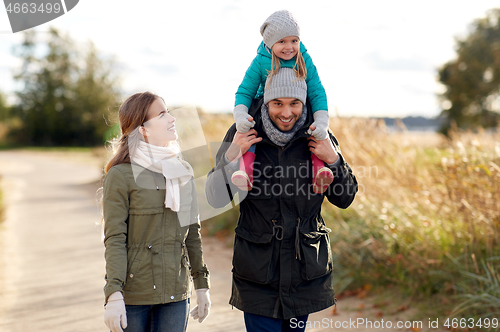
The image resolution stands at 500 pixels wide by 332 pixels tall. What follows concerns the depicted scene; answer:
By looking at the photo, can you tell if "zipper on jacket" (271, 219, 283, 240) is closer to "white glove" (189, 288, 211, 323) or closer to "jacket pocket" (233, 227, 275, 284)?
"jacket pocket" (233, 227, 275, 284)

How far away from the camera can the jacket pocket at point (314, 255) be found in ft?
7.71

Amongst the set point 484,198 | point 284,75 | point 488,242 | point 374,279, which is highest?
point 284,75

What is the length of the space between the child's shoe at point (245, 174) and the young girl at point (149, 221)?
1.17 feet

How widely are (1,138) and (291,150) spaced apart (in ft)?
183

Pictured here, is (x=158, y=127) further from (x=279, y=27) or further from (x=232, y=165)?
(x=279, y=27)

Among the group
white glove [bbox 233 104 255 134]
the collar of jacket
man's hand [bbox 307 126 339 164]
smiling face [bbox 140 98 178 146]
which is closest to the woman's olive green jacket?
smiling face [bbox 140 98 178 146]

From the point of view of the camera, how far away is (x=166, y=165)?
2.44 m

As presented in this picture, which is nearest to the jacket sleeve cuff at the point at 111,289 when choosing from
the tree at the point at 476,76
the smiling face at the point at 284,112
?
the smiling face at the point at 284,112

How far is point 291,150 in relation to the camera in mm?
2420

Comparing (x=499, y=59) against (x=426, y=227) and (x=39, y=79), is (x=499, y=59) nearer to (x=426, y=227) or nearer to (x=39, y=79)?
(x=426, y=227)

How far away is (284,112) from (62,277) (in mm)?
4922

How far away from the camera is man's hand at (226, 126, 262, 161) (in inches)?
92.7

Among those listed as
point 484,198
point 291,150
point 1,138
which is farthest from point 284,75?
point 1,138

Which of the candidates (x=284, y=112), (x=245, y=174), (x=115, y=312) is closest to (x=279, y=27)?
(x=284, y=112)
